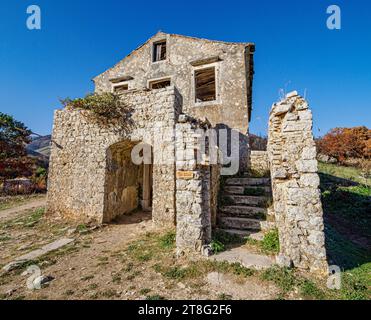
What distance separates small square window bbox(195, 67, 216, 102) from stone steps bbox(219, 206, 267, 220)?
6.26 metres

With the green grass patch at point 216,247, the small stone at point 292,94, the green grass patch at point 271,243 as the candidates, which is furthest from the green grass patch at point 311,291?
the small stone at point 292,94

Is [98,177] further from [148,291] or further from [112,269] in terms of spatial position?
[148,291]

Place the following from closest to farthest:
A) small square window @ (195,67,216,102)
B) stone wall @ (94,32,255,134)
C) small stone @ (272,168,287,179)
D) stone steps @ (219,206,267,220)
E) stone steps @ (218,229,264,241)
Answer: small stone @ (272,168,287,179), stone steps @ (218,229,264,241), stone steps @ (219,206,267,220), stone wall @ (94,32,255,134), small square window @ (195,67,216,102)

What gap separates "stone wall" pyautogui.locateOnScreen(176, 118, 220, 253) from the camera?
4133 mm

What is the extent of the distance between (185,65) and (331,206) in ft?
31.2

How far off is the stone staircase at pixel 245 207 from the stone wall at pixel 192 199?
1162 mm

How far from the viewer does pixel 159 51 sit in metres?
10.7

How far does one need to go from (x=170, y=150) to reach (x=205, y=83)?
6410mm

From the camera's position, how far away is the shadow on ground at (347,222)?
407 centimetres

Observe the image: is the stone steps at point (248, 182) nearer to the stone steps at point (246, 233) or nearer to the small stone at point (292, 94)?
the stone steps at point (246, 233)

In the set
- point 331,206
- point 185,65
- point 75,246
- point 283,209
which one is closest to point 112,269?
point 75,246

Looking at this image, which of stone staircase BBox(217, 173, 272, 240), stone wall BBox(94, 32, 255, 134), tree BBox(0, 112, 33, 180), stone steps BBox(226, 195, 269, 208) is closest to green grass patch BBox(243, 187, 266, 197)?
stone staircase BBox(217, 173, 272, 240)

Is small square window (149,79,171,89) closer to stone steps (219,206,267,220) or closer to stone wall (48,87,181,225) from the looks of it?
stone wall (48,87,181,225)
